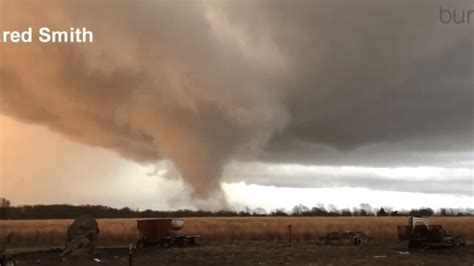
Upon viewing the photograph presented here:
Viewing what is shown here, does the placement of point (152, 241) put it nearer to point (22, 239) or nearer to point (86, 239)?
point (86, 239)

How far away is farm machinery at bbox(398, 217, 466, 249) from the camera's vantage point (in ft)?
139

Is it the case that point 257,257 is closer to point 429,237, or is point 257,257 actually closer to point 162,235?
point 162,235

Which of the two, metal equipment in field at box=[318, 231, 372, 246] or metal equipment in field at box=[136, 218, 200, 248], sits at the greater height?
metal equipment in field at box=[136, 218, 200, 248]

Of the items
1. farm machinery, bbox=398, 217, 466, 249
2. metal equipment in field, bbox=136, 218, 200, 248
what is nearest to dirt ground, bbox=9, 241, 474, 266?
farm machinery, bbox=398, 217, 466, 249

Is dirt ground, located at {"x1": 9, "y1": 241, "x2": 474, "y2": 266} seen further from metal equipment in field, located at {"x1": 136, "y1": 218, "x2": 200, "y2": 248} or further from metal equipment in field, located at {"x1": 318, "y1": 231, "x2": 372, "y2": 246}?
metal equipment in field, located at {"x1": 318, "y1": 231, "x2": 372, "y2": 246}

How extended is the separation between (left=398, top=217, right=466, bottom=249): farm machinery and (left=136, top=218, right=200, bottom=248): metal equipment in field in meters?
16.1

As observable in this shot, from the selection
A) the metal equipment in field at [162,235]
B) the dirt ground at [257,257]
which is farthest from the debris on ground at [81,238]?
the metal equipment in field at [162,235]

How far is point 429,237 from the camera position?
141 feet

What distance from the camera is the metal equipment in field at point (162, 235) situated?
1773 inches

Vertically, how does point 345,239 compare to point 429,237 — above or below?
below

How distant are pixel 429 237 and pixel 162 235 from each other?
20063 millimetres

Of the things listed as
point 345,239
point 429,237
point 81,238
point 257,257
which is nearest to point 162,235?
point 81,238

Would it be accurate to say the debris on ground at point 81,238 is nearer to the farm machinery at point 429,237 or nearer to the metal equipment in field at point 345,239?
the metal equipment in field at point 345,239

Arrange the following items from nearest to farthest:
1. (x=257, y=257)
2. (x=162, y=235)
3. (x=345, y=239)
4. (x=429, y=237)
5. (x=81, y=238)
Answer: (x=257, y=257) < (x=81, y=238) < (x=429, y=237) < (x=162, y=235) < (x=345, y=239)
